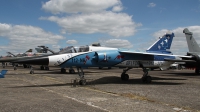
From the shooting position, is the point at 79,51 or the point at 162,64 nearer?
the point at 79,51

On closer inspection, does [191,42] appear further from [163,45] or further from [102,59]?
[102,59]

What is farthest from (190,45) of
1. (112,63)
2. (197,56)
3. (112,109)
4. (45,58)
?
(112,109)

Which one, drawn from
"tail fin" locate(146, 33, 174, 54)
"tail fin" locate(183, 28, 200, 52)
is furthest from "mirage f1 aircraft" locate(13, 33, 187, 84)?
"tail fin" locate(183, 28, 200, 52)

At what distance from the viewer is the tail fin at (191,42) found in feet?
74.7

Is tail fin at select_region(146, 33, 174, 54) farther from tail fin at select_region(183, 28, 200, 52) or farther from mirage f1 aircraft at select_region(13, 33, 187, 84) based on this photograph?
tail fin at select_region(183, 28, 200, 52)

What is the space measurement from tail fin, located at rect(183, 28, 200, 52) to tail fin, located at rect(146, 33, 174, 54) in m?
7.64

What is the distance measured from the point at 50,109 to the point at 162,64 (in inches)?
421

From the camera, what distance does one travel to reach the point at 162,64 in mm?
14383

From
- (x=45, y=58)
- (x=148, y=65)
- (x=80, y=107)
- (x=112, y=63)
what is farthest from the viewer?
(x=148, y=65)

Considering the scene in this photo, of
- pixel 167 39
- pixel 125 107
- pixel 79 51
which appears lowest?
pixel 125 107

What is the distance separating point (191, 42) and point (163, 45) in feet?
29.2

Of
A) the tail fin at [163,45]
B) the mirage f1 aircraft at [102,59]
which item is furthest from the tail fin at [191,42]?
the mirage f1 aircraft at [102,59]

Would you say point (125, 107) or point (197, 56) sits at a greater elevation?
point (197, 56)

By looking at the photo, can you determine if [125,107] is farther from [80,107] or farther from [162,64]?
[162,64]
